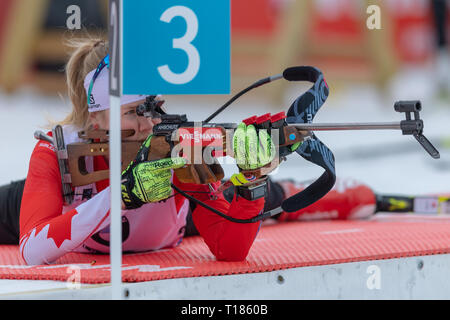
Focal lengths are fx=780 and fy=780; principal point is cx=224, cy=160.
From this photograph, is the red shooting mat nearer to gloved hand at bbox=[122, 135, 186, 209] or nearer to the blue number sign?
gloved hand at bbox=[122, 135, 186, 209]

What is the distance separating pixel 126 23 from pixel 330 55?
16.7ft

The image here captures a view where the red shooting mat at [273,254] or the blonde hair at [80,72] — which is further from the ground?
the blonde hair at [80,72]

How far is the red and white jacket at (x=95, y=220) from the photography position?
5.75 ft

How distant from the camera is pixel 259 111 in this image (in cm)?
603

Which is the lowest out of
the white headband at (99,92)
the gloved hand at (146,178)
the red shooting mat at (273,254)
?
the red shooting mat at (273,254)

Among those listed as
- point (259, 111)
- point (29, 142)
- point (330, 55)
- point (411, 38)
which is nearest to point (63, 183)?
point (29, 142)

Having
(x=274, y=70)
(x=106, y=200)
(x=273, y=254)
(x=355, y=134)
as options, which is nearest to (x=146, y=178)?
(x=106, y=200)

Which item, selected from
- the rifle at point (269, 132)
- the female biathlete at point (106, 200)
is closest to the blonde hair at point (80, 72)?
the female biathlete at point (106, 200)

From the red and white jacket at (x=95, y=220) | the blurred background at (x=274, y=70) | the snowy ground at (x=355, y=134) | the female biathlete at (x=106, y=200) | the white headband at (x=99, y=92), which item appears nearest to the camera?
the female biathlete at (x=106, y=200)

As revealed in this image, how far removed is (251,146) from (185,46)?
9.5 inches

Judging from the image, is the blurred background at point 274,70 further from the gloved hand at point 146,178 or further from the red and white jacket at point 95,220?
the gloved hand at point 146,178

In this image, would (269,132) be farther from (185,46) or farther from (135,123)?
(135,123)

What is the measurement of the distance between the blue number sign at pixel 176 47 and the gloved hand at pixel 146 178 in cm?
17
